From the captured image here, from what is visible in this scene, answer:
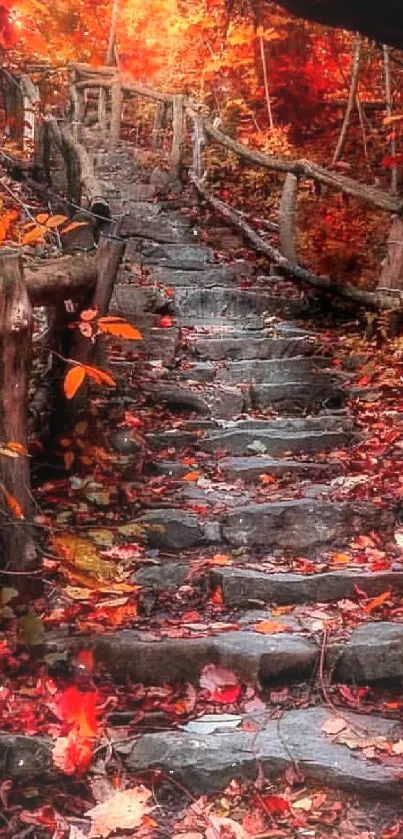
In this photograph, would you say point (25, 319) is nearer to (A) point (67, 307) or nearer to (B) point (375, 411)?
(A) point (67, 307)

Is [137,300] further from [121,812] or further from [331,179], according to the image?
[121,812]

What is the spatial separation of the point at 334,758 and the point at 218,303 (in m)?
5.62

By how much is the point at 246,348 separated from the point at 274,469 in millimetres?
2136

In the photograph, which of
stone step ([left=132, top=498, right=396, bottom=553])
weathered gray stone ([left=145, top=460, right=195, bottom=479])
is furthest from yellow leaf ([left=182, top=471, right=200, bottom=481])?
stone step ([left=132, top=498, right=396, bottom=553])

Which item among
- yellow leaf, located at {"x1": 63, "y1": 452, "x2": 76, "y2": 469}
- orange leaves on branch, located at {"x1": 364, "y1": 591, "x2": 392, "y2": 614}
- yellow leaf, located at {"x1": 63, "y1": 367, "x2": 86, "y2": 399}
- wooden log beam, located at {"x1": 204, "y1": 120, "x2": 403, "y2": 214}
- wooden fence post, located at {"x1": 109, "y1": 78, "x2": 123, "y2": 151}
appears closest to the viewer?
yellow leaf, located at {"x1": 63, "y1": 367, "x2": 86, "y2": 399}

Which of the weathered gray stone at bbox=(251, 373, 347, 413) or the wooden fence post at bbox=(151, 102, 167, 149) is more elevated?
the wooden fence post at bbox=(151, 102, 167, 149)

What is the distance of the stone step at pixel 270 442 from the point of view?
5.61 m

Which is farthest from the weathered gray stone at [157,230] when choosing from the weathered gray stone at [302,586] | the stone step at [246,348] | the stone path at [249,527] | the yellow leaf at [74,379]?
the yellow leaf at [74,379]

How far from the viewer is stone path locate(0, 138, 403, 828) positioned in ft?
9.84

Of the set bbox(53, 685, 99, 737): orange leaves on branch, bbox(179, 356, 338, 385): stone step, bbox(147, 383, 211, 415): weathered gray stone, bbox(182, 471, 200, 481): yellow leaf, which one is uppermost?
bbox(179, 356, 338, 385): stone step

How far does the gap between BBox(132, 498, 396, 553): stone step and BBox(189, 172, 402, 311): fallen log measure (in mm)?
2690

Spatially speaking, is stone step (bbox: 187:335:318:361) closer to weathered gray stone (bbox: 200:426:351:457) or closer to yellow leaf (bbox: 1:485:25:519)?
weathered gray stone (bbox: 200:426:351:457)

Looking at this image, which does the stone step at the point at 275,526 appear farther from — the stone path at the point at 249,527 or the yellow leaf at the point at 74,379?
the yellow leaf at the point at 74,379

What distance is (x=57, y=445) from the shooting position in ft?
16.5
